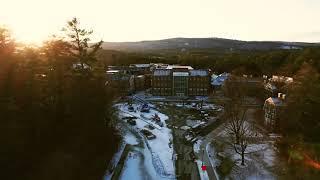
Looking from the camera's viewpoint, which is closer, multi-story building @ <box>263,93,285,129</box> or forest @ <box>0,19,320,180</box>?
forest @ <box>0,19,320,180</box>

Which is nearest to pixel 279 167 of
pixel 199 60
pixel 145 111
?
pixel 145 111

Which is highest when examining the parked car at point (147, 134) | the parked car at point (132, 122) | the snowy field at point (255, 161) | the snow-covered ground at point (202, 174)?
the snow-covered ground at point (202, 174)

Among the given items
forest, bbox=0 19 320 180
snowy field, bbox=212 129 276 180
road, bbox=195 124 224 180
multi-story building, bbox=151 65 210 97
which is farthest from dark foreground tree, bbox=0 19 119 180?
multi-story building, bbox=151 65 210 97

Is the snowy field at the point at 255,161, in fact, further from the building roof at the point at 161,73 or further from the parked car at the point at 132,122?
the building roof at the point at 161,73

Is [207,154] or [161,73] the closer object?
[207,154]

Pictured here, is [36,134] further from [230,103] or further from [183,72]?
[183,72]

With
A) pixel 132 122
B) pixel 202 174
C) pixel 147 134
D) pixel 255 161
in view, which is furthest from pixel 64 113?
pixel 132 122

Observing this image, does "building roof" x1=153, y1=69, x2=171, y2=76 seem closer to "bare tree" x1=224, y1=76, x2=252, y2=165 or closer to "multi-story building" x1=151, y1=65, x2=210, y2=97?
"multi-story building" x1=151, y1=65, x2=210, y2=97

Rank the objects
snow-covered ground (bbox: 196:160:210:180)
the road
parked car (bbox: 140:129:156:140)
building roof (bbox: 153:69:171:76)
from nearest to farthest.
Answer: snow-covered ground (bbox: 196:160:210:180), the road, parked car (bbox: 140:129:156:140), building roof (bbox: 153:69:171:76)

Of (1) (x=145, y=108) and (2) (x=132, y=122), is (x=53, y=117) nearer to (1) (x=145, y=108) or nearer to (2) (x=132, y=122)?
(2) (x=132, y=122)

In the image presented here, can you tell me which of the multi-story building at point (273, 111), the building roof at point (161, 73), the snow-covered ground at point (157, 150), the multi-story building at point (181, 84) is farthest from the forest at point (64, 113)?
the building roof at point (161, 73)

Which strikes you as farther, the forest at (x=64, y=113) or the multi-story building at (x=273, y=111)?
the multi-story building at (x=273, y=111)
